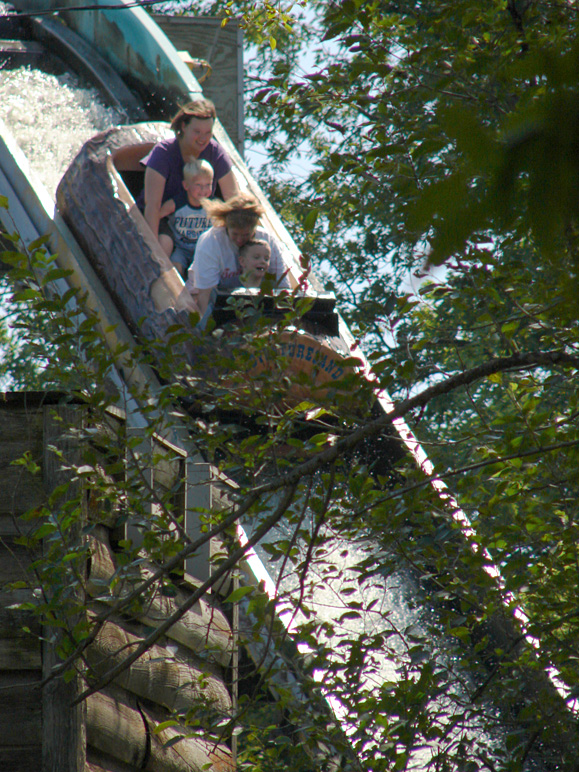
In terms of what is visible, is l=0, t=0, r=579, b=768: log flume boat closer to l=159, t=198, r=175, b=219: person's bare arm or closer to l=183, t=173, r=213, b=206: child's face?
l=159, t=198, r=175, b=219: person's bare arm

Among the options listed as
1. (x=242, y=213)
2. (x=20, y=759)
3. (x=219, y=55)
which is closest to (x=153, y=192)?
(x=242, y=213)

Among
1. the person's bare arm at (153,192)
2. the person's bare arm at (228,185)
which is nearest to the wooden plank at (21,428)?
the person's bare arm at (153,192)

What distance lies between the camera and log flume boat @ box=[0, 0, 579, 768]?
4.30 m

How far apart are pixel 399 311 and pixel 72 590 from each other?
0.77m

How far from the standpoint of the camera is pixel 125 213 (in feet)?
17.1

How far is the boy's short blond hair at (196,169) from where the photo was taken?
5.89m

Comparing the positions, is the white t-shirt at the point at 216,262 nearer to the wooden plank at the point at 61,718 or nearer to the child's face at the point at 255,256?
the child's face at the point at 255,256

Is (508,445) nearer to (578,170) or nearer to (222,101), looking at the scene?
(578,170)

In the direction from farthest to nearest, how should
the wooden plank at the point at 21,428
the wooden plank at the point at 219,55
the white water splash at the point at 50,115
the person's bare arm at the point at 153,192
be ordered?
the wooden plank at the point at 219,55
the white water splash at the point at 50,115
the person's bare arm at the point at 153,192
the wooden plank at the point at 21,428

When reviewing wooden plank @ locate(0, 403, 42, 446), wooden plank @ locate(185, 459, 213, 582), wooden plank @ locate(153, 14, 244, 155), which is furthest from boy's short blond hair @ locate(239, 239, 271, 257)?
wooden plank @ locate(153, 14, 244, 155)

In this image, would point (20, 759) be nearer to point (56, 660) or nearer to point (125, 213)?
point (56, 660)

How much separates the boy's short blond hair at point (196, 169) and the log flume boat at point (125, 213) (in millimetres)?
455

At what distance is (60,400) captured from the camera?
156 cm

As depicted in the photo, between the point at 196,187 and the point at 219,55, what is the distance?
392 cm
